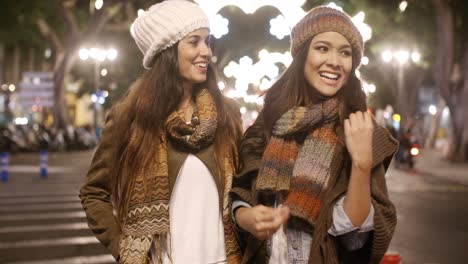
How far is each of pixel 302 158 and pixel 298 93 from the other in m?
0.32

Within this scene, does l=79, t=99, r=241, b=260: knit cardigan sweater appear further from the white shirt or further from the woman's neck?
the woman's neck

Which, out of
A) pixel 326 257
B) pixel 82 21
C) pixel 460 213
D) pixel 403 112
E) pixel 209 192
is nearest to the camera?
pixel 326 257

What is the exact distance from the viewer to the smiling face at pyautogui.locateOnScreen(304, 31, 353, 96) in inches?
103

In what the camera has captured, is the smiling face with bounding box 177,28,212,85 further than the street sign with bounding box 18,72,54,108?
No

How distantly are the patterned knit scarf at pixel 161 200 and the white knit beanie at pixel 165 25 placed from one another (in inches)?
13.2

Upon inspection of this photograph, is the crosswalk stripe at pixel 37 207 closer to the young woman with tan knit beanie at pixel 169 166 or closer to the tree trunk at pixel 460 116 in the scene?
the young woman with tan knit beanie at pixel 169 166

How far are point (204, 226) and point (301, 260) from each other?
0.47m

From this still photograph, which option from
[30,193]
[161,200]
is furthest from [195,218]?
[30,193]

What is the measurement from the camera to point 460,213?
1270cm

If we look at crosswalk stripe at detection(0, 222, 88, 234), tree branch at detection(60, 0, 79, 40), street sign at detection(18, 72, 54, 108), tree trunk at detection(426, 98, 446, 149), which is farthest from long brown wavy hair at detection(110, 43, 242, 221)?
tree trunk at detection(426, 98, 446, 149)

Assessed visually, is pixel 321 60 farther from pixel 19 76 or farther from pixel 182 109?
pixel 19 76

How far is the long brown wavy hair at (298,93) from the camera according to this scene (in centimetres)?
265

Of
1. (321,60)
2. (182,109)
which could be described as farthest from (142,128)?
(321,60)

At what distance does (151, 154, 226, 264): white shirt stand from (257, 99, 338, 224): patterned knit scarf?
33 centimetres
